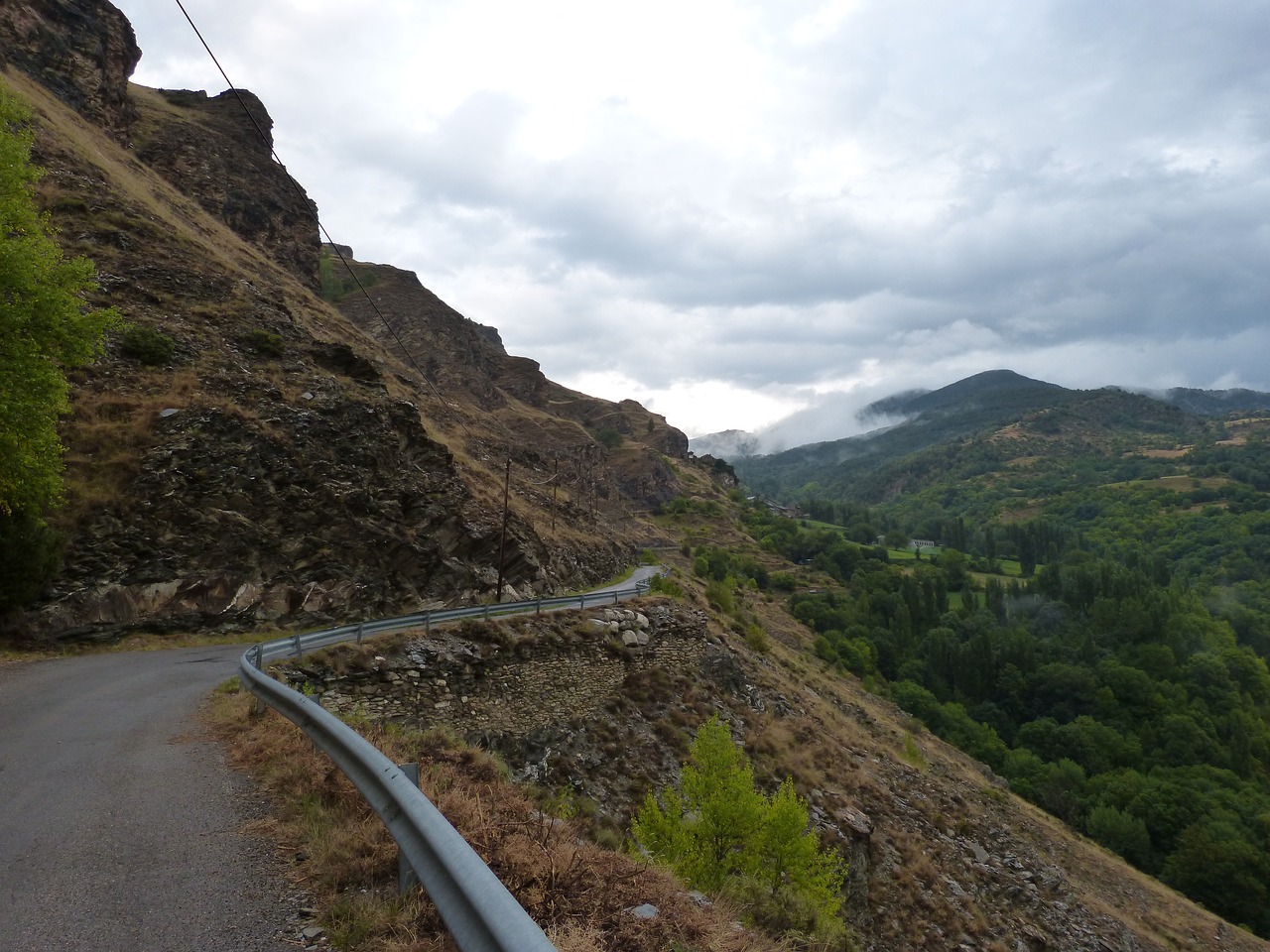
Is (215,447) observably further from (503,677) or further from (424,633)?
(503,677)

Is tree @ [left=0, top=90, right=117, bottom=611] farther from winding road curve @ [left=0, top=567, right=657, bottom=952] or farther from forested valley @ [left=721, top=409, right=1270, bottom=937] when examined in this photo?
forested valley @ [left=721, top=409, right=1270, bottom=937]

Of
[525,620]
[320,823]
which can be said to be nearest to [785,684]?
[525,620]

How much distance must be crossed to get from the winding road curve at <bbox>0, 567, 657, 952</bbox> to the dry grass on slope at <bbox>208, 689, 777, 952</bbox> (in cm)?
31

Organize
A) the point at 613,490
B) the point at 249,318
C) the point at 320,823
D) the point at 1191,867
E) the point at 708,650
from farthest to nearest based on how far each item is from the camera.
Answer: the point at 613,490, the point at 1191,867, the point at 249,318, the point at 708,650, the point at 320,823

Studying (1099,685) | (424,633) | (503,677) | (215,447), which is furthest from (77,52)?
(1099,685)

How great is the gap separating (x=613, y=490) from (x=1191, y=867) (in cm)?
8135

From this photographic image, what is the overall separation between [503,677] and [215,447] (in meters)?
13.9

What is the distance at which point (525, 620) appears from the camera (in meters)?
19.9

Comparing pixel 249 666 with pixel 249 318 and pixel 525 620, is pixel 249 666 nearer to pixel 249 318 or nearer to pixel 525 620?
pixel 525 620

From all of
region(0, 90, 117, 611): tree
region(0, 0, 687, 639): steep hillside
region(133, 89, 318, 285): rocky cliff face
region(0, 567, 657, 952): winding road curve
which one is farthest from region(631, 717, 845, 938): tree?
region(133, 89, 318, 285): rocky cliff face

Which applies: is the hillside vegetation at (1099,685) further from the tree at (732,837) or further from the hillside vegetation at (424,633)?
the tree at (732,837)

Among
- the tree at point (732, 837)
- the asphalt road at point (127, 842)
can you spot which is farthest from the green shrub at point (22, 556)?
the tree at point (732, 837)

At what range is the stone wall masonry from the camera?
586 inches

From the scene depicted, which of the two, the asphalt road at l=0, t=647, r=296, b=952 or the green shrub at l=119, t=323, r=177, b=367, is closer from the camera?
the asphalt road at l=0, t=647, r=296, b=952
